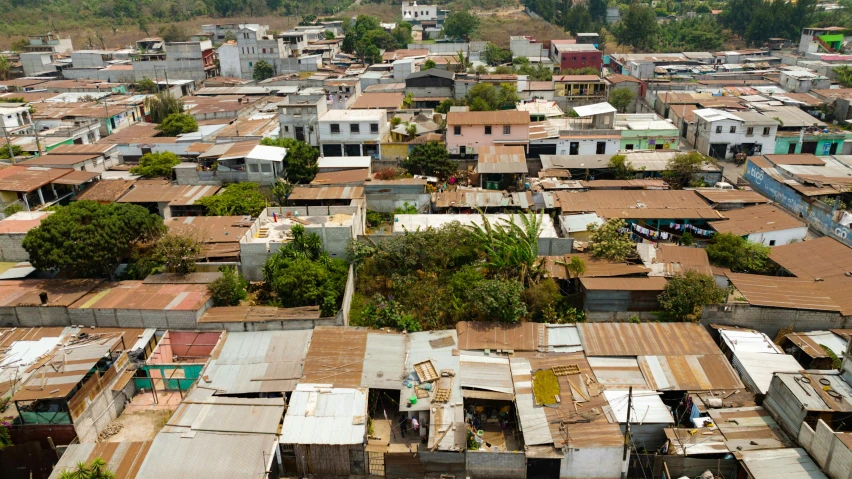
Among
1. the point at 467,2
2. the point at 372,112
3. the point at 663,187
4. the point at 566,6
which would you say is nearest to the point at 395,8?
the point at 467,2

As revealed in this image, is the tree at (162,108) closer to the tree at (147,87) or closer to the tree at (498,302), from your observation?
the tree at (147,87)

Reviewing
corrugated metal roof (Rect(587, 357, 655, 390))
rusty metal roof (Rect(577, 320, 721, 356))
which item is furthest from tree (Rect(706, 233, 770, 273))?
corrugated metal roof (Rect(587, 357, 655, 390))

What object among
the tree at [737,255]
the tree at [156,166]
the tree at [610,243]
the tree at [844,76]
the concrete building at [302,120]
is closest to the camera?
the tree at [610,243]

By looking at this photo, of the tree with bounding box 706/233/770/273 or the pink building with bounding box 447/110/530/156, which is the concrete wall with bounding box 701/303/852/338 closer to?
the tree with bounding box 706/233/770/273

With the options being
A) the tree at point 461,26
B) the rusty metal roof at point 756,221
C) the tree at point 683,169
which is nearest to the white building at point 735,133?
the tree at point 683,169

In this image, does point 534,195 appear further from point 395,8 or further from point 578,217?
point 395,8

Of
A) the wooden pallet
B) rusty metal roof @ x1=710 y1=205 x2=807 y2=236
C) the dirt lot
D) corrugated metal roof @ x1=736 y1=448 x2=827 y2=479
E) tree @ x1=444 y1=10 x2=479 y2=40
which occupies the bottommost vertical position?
the dirt lot
